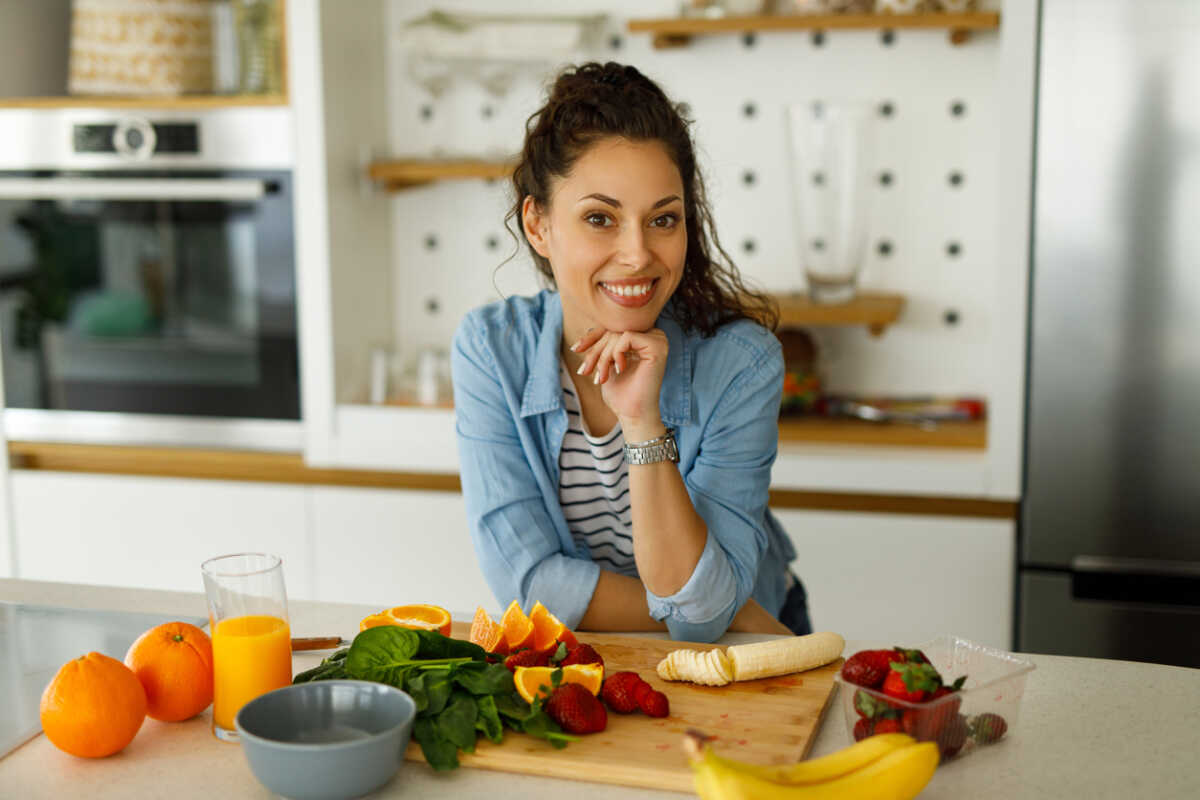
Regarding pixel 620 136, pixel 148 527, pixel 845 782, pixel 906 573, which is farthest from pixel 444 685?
pixel 148 527

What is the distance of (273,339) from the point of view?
258 cm

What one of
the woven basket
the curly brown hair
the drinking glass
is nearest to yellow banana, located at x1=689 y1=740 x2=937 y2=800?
the curly brown hair

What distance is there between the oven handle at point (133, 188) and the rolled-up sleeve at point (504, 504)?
1085mm

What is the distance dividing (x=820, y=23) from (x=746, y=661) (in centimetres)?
156

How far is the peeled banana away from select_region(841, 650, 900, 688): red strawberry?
15cm

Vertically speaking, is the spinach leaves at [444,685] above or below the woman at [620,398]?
below

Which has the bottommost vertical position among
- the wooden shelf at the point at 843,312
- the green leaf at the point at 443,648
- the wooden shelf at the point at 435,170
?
the green leaf at the point at 443,648

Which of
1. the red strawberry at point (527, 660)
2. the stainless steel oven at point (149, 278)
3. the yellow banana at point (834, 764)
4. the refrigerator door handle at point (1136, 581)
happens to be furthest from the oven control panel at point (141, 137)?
the yellow banana at point (834, 764)

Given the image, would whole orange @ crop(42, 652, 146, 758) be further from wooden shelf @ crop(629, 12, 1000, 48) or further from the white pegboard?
wooden shelf @ crop(629, 12, 1000, 48)

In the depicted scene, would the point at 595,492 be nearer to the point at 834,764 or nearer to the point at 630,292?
the point at 630,292

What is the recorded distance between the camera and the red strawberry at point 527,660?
1.10 meters

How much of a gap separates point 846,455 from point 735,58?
91 centimetres

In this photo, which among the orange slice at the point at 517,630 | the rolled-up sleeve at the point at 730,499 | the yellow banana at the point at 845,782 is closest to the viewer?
the yellow banana at the point at 845,782

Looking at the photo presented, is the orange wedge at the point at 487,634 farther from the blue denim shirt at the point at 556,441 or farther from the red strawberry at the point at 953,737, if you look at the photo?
the red strawberry at the point at 953,737
